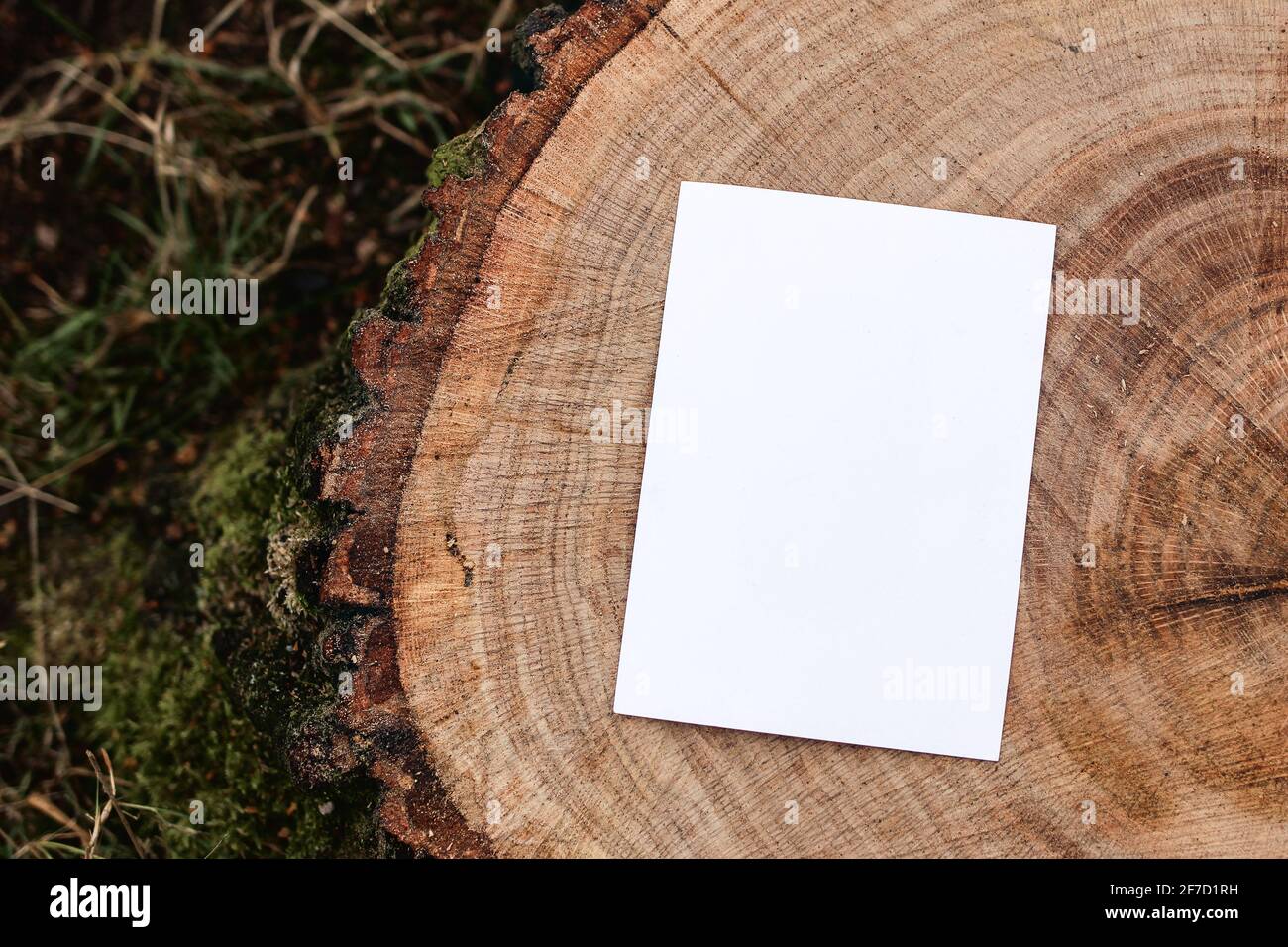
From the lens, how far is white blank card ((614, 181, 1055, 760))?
2.55m

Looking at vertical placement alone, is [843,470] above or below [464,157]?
below

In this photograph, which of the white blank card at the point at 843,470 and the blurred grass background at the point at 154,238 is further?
the blurred grass background at the point at 154,238

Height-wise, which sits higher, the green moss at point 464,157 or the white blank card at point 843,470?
the green moss at point 464,157

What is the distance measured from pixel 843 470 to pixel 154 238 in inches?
117

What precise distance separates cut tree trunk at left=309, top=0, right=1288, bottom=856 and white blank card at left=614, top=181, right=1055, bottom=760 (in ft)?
0.24

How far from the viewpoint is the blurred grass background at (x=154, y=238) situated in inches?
134

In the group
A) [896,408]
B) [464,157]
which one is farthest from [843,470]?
[464,157]

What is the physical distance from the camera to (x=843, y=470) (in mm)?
2572

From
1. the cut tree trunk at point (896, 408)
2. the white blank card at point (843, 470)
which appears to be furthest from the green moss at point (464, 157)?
the white blank card at point (843, 470)

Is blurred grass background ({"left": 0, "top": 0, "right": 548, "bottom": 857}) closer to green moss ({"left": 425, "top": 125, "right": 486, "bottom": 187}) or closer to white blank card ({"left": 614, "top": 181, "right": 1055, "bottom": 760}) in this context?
green moss ({"left": 425, "top": 125, "right": 486, "bottom": 187})

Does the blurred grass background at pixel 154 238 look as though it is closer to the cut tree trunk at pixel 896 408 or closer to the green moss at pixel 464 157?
the green moss at pixel 464 157

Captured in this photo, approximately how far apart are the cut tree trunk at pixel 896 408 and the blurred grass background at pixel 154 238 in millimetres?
1211

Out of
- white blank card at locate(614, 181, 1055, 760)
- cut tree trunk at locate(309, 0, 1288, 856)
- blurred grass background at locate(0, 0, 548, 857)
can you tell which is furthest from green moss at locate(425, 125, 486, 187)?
blurred grass background at locate(0, 0, 548, 857)

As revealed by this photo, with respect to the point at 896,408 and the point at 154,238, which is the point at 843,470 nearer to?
the point at 896,408
